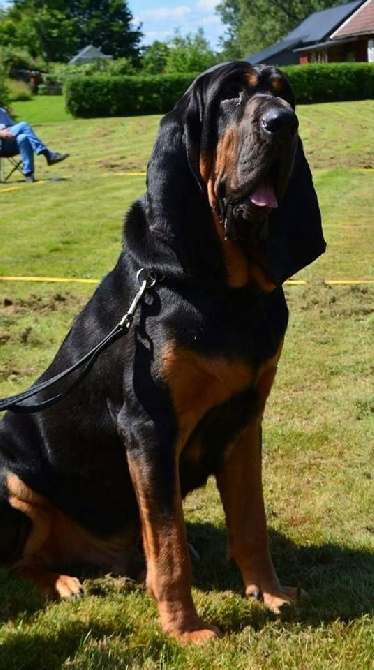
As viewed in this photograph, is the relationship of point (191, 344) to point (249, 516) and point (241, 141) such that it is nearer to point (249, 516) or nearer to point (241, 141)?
point (241, 141)

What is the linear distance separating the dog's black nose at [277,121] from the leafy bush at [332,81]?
123ft

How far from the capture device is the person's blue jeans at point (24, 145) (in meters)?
17.3

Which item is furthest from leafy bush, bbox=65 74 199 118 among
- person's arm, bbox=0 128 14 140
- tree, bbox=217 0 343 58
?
tree, bbox=217 0 343 58

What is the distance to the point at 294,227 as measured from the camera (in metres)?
3.12

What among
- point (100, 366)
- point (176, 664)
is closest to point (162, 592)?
point (176, 664)

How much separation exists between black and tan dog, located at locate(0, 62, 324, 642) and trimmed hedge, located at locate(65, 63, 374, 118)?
35045mm

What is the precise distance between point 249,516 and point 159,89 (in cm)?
3666

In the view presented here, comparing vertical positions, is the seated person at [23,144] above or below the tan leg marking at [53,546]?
above

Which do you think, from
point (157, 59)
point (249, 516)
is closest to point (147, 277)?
point (249, 516)

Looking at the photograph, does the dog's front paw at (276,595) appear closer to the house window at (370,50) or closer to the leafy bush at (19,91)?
the leafy bush at (19,91)

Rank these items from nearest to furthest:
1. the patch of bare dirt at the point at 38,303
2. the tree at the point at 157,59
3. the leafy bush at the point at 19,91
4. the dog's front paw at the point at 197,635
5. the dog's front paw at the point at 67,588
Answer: the dog's front paw at the point at 197,635 < the dog's front paw at the point at 67,588 < the patch of bare dirt at the point at 38,303 < the leafy bush at the point at 19,91 < the tree at the point at 157,59

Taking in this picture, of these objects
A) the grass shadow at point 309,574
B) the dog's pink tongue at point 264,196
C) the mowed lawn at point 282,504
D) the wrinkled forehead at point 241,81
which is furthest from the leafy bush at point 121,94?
the dog's pink tongue at point 264,196

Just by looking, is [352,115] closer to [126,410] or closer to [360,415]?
[360,415]

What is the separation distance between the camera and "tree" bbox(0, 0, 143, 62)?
88.9m
